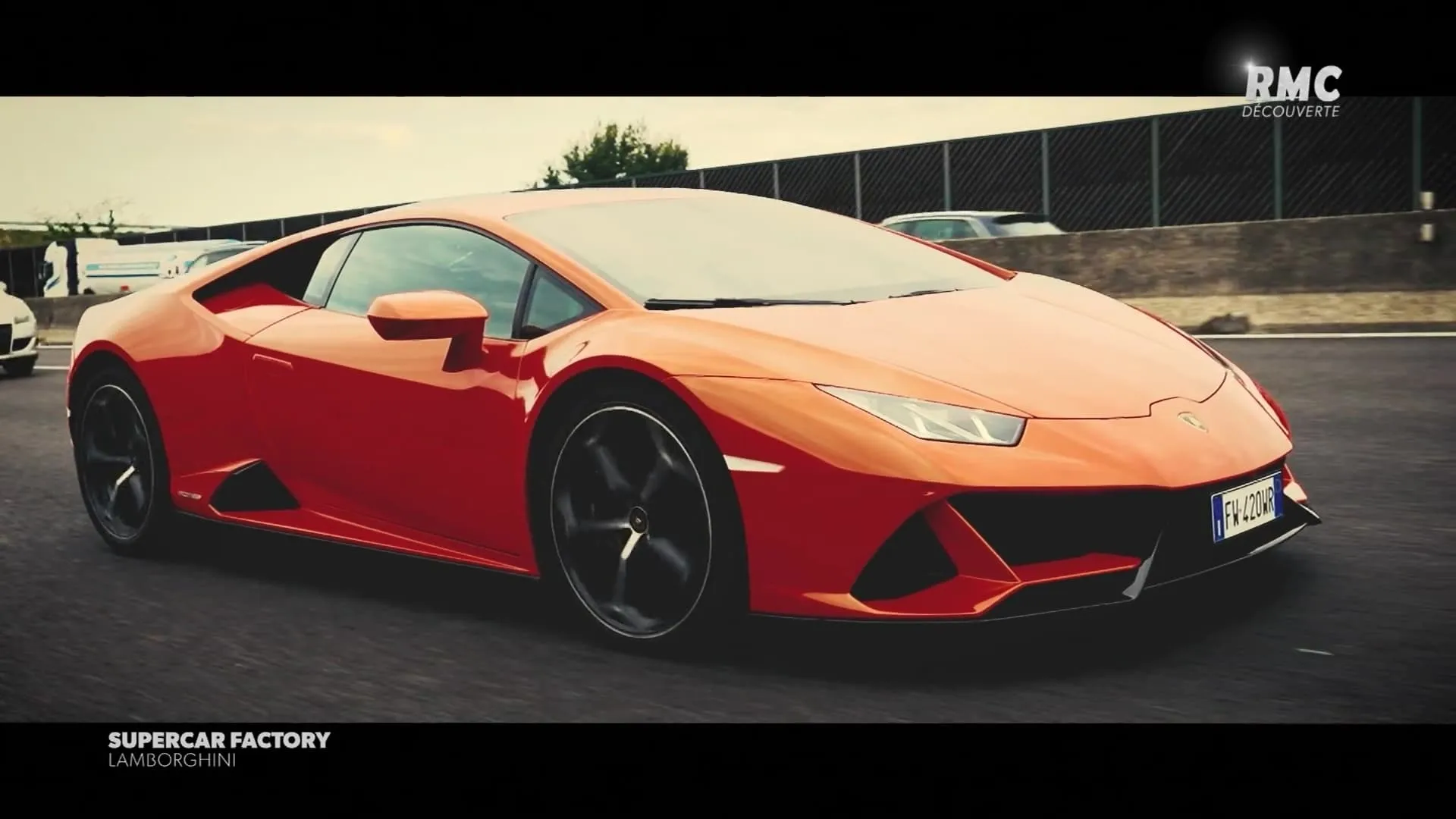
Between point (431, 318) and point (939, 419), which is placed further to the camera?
point (431, 318)

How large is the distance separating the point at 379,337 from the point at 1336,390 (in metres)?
5.86

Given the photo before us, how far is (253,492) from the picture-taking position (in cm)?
571

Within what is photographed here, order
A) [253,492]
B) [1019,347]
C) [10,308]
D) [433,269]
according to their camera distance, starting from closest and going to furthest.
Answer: [1019,347] < [433,269] < [253,492] < [10,308]

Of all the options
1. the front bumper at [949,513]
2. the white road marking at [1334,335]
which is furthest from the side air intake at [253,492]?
the white road marking at [1334,335]

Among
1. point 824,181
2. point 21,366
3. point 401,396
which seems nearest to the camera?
point 401,396

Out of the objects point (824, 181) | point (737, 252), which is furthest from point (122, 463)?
point (824, 181)

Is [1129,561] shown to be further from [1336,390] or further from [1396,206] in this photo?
[1396,206]

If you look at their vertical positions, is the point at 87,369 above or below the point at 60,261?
below

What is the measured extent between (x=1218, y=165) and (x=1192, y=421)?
20.1 m

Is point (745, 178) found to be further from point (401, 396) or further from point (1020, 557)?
point (1020, 557)

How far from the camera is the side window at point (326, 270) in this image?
573 cm
